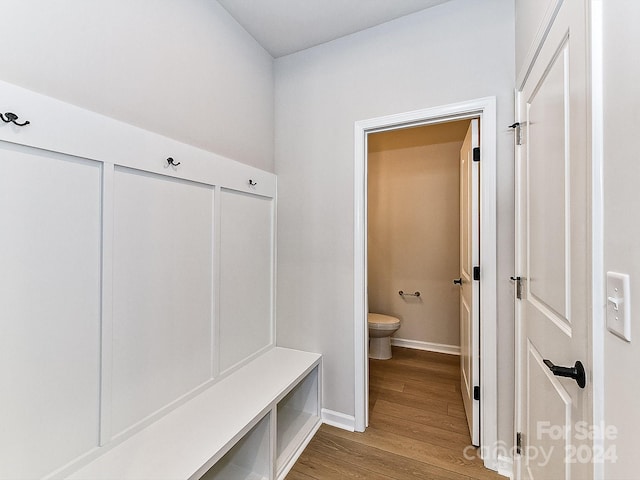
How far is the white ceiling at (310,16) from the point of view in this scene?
175 centimetres

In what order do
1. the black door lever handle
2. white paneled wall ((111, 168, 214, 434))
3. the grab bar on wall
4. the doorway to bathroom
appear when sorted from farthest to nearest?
the grab bar on wall < the doorway to bathroom < white paneled wall ((111, 168, 214, 434)) < the black door lever handle

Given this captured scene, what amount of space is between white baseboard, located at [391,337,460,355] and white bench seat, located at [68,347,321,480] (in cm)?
179

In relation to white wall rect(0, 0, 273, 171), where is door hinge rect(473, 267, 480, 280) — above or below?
below

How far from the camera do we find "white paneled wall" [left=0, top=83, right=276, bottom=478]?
0.93 m

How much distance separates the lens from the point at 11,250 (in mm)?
913

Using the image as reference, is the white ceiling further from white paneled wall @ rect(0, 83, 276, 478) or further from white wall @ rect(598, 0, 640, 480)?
white wall @ rect(598, 0, 640, 480)

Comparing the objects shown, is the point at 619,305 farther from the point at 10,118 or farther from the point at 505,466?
the point at 10,118

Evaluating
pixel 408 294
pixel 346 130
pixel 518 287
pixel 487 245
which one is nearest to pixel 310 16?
pixel 346 130

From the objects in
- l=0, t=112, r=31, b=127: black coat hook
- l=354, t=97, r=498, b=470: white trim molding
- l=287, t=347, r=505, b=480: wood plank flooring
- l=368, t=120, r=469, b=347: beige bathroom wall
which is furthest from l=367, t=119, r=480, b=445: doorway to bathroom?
l=0, t=112, r=31, b=127: black coat hook

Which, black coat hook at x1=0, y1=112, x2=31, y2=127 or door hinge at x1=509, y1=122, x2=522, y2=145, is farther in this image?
door hinge at x1=509, y1=122, x2=522, y2=145

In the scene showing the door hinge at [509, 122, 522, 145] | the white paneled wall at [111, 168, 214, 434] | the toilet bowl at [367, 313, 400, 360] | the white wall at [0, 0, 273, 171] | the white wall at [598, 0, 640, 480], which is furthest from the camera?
the toilet bowl at [367, 313, 400, 360]

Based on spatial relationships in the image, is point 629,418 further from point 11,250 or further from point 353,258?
point 11,250

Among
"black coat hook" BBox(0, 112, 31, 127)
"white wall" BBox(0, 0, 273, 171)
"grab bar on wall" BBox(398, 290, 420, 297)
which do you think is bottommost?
"grab bar on wall" BBox(398, 290, 420, 297)

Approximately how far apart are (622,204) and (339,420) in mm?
1973
